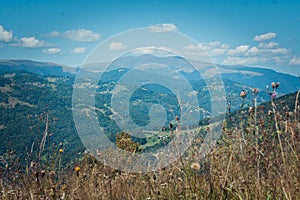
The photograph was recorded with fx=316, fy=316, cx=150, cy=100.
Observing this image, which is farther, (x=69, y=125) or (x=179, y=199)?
(x=69, y=125)

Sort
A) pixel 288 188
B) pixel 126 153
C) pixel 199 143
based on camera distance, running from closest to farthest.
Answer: pixel 288 188 → pixel 199 143 → pixel 126 153

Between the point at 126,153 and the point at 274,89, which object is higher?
the point at 274,89

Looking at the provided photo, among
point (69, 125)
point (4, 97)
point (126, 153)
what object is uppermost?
point (126, 153)

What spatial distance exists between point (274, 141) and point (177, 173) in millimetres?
992

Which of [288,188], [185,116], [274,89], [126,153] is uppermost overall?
[274,89]

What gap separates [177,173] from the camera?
317cm

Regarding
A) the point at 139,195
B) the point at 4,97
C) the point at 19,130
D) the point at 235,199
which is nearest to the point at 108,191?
the point at 139,195

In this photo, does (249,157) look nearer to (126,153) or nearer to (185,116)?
(185,116)

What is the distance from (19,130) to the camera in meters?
139

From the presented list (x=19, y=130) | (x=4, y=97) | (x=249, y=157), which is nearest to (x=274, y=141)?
(x=249, y=157)

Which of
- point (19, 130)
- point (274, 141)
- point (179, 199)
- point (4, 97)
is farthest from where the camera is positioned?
point (4, 97)

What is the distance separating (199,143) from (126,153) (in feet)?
4.36

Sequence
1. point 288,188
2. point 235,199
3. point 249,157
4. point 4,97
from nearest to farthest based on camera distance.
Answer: point 288,188 → point 235,199 → point 249,157 → point 4,97

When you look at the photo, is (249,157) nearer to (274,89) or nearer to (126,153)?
(274,89)
